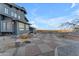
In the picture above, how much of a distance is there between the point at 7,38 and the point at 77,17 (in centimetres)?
82

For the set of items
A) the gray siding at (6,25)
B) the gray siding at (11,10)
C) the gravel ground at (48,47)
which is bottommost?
the gravel ground at (48,47)

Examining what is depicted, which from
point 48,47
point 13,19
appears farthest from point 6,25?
point 48,47

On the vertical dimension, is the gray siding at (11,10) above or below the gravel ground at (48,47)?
above

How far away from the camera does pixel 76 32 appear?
1735 millimetres

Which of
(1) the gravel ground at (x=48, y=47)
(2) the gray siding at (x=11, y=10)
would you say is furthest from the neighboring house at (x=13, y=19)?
(1) the gravel ground at (x=48, y=47)

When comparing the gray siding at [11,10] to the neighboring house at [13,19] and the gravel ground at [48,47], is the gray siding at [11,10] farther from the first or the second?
the gravel ground at [48,47]

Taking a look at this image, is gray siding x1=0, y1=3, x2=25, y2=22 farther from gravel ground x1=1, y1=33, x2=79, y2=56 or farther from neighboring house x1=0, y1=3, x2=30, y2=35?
gravel ground x1=1, y1=33, x2=79, y2=56

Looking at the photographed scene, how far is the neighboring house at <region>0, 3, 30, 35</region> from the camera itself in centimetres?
170

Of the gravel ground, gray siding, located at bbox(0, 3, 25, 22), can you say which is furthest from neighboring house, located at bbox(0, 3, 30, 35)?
the gravel ground

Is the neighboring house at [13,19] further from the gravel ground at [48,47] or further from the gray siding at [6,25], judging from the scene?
A: the gravel ground at [48,47]

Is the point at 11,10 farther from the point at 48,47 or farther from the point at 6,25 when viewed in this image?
the point at 48,47

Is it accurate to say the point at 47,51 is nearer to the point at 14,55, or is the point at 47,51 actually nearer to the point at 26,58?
the point at 26,58

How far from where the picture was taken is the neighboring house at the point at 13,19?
1.70 meters

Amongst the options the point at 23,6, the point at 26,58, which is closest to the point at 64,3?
the point at 23,6
